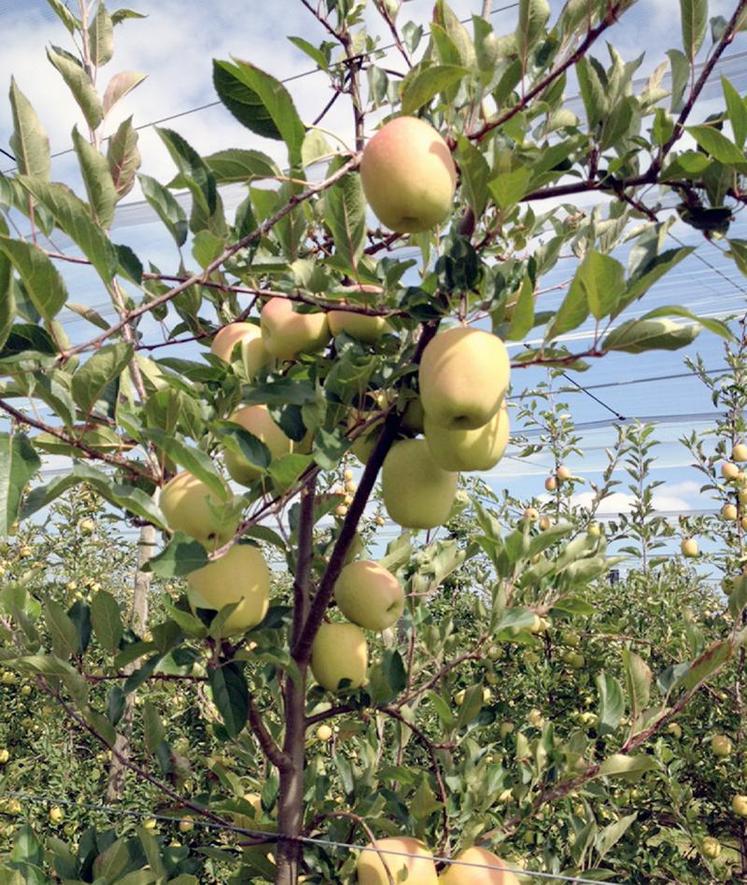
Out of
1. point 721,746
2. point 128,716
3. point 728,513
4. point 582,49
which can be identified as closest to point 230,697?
point 582,49

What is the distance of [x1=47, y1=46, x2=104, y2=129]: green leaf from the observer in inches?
32.1

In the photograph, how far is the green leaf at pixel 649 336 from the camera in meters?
0.69

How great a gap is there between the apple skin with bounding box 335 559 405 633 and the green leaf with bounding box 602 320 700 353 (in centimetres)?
41

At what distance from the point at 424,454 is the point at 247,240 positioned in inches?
11.4

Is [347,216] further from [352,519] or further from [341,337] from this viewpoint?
[352,519]

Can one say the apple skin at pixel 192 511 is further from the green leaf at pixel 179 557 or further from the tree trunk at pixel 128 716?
the tree trunk at pixel 128 716

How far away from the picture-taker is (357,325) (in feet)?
2.79

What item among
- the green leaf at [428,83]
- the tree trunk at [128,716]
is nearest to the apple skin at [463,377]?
the green leaf at [428,83]

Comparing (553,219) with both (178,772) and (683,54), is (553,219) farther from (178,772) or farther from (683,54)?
(178,772)

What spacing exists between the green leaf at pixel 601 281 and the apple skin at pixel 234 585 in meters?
0.42

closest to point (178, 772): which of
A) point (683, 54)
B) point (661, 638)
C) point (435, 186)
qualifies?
point (435, 186)

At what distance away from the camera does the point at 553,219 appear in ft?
3.08

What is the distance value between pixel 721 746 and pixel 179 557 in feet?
5.20

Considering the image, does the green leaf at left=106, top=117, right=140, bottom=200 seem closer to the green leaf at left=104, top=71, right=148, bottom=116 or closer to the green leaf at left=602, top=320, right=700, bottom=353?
the green leaf at left=104, top=71, right=148, bottom=116
